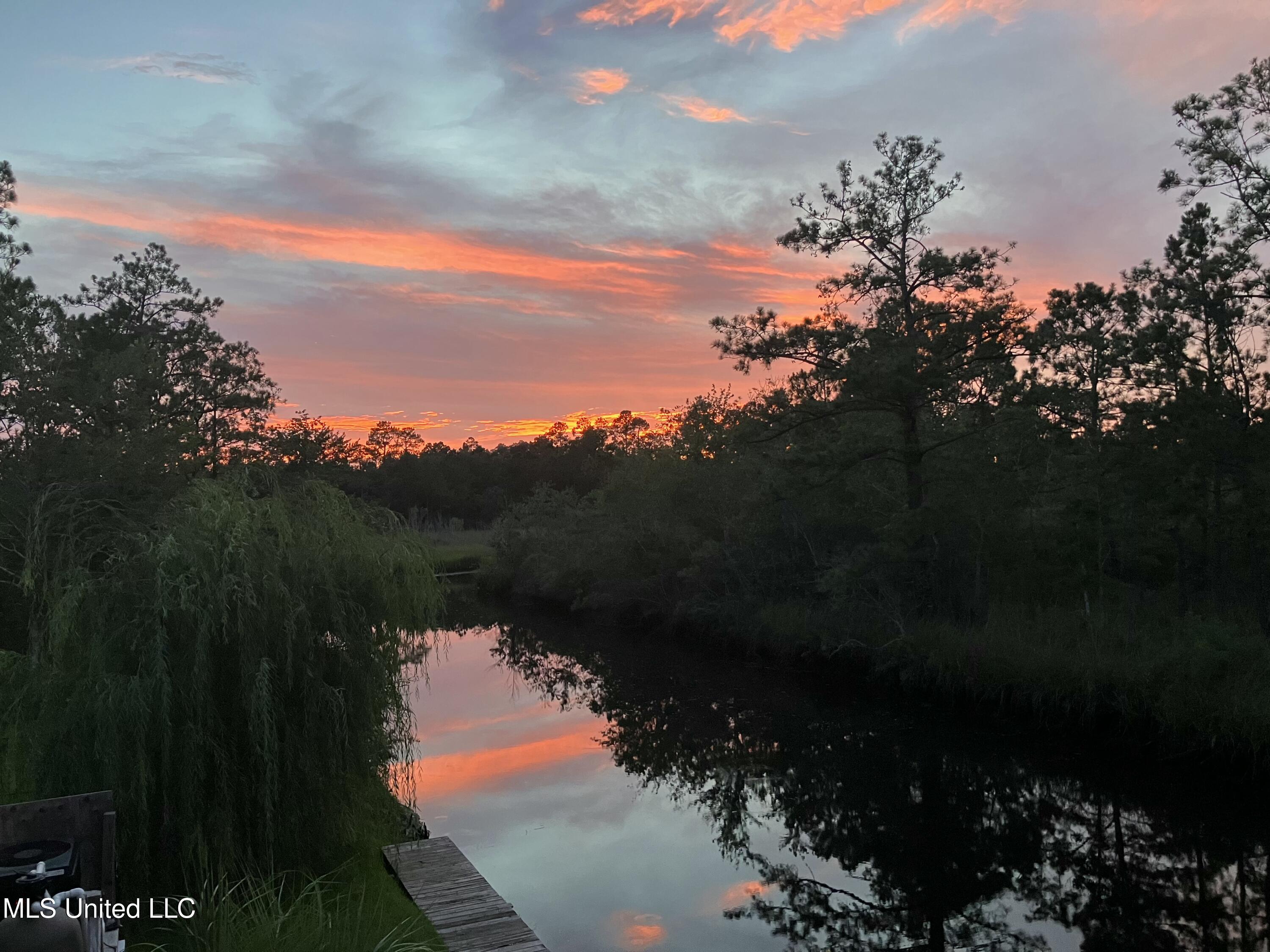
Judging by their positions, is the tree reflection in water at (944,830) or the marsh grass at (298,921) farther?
the tree reflection in water at (944,830)

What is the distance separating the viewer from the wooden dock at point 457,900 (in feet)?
25.7

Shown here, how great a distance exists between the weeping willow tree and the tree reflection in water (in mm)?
5193

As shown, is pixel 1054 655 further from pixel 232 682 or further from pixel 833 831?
pixel 232 682

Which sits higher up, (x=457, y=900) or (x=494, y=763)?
(x=457, y=900)

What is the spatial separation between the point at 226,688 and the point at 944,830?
372 inches

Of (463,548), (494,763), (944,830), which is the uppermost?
(463,548)

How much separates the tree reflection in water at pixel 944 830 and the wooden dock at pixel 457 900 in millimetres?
3297

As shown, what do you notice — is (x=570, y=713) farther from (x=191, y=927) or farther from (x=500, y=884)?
(x=191, y=927)

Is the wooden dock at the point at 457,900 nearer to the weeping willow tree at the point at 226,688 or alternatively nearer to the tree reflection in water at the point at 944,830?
the weeping willow tree at the point at 226,688

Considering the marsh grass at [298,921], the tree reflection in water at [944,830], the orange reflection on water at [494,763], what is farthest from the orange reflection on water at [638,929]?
the orange reflection on water at [494,763]

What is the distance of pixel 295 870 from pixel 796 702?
14.0m

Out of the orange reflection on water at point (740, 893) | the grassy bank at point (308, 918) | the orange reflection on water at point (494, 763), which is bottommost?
the orange reflection on water at point (494, 763)

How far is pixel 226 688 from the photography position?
7.92m

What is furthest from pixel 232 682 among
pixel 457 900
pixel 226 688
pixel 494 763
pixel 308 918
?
pixel 494 763
